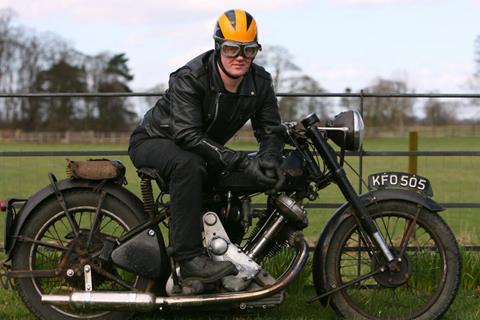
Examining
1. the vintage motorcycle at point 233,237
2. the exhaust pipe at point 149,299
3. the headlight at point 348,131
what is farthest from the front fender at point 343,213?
the headlight at point 348,131

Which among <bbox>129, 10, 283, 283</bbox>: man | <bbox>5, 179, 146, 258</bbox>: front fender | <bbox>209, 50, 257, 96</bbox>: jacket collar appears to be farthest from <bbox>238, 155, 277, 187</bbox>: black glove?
<bbox>5, 179, 146, 258</bbox>: front fender

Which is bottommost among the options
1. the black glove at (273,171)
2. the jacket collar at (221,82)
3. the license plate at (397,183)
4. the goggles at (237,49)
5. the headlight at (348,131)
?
the license plate at (397,183)

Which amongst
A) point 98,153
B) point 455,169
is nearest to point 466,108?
point 455,169

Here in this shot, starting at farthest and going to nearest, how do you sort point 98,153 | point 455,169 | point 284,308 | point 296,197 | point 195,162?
point 455,169, point 98,153, point 284,308, point 296,197, point 195,162

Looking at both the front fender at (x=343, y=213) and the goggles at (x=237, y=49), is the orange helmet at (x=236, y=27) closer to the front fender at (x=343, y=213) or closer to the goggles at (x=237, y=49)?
the goggles at (x=237, y=49)

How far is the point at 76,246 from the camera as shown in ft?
14.5

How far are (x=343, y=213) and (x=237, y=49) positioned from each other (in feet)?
4.00

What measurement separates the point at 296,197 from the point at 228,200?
0.42 m

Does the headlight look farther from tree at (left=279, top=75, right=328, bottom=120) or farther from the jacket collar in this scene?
tree at (left=279, top=75, right=328, bottom=120)

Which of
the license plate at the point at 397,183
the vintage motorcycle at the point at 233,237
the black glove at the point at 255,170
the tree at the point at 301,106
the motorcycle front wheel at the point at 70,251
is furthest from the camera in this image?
the tree at the point at 301,106

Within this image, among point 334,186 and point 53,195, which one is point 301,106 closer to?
point 334,186

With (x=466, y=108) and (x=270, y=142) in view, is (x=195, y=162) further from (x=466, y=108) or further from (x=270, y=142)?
(x=466, y=108)

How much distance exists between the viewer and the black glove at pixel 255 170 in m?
4.01

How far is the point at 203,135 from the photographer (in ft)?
13.6
